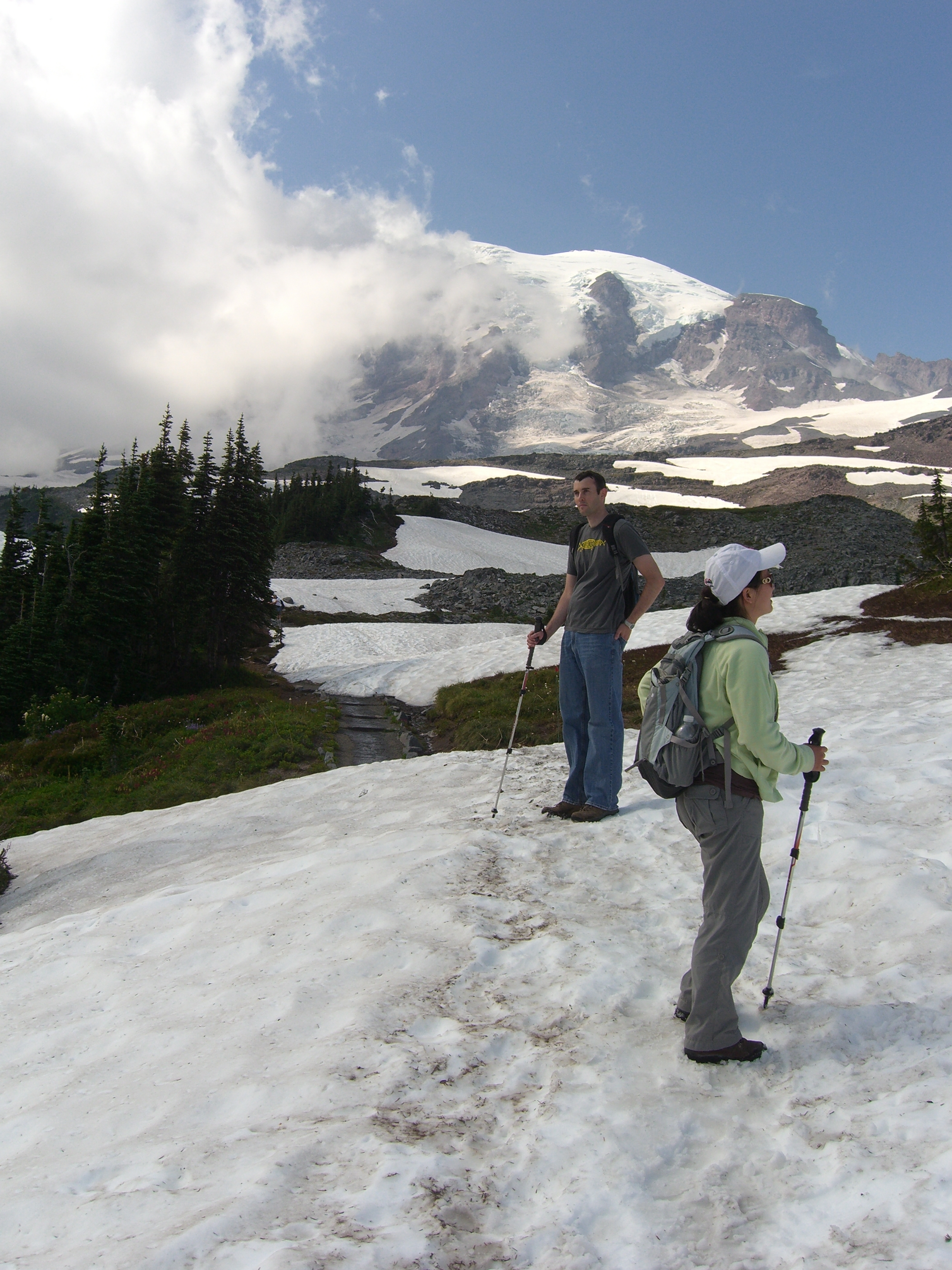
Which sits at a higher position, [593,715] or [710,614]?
[710,614]

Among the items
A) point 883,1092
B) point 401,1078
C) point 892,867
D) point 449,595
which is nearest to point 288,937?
point 401,1078

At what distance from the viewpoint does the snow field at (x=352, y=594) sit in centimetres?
5162

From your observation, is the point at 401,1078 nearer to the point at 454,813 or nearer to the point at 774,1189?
the point at 774,1189

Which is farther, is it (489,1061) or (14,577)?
(14,577)

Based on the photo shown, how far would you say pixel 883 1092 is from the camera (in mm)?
4086

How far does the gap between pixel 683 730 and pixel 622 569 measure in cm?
370

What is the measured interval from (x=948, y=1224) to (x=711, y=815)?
201cm

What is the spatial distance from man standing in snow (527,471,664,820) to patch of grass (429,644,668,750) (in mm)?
4791

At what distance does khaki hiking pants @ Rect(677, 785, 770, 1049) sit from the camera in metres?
4.44

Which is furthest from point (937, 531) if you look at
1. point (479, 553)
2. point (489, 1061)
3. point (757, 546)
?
point (479, 553)

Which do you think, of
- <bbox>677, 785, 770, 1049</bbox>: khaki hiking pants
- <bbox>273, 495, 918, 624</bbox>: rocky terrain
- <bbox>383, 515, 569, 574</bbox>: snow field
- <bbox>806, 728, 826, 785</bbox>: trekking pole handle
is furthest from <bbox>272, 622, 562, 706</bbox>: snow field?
<bbox>383, 515, 569, 574</bbox>: snow field

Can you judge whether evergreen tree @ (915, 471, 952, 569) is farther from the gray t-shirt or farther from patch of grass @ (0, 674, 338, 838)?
the gray t-shirt

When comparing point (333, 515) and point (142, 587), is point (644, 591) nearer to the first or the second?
point (142, 587)

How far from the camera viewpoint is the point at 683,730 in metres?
4.43
